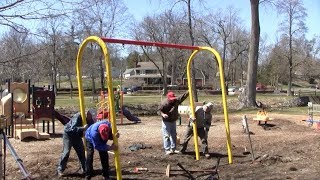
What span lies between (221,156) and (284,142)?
297cm

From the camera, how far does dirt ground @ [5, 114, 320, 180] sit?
9586 mm

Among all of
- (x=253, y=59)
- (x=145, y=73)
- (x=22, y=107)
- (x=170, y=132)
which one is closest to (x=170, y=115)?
(x=170, y=132)

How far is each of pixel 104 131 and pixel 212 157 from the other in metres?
4.15

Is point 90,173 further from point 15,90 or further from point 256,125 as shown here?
point 256,125

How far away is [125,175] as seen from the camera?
9594mm

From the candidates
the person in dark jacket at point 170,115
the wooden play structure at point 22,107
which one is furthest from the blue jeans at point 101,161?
the wooden play structure at point 22,107

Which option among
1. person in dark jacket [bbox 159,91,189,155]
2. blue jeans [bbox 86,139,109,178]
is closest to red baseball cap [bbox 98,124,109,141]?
blue jeans [bbox 86,139,109,178]

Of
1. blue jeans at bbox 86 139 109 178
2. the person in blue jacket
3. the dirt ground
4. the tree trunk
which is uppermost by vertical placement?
the tree trunk

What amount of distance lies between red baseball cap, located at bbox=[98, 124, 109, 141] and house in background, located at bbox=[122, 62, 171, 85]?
85.3m

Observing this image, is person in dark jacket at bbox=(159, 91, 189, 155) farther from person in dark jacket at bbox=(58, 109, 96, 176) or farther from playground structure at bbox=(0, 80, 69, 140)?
playground structure at bbox=(0, 80, 69, 140)

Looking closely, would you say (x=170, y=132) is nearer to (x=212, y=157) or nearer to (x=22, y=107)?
(x=212, y=157)

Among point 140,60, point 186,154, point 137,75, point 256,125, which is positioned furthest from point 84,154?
point 140,60

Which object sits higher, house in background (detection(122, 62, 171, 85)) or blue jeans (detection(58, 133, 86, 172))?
house in background (detection(122, 62, 171, 85))

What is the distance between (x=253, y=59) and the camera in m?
28.3
